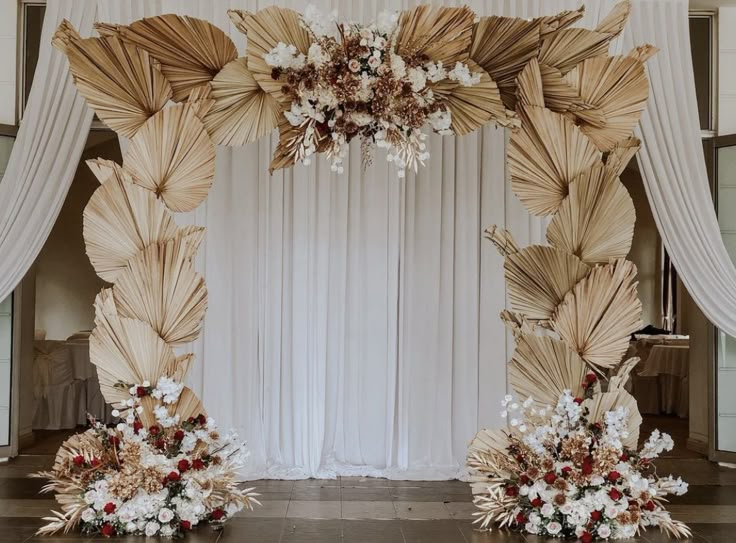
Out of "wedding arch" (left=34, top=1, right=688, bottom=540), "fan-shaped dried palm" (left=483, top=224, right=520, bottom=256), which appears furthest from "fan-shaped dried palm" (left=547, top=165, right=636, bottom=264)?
"fan-shaped dried palm" (left=483, top=224, right=520, bottom=256)

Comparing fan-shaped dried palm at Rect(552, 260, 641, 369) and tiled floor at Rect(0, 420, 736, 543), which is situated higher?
fan-shaped dried palm at Rect(552, 260, 641, 369)

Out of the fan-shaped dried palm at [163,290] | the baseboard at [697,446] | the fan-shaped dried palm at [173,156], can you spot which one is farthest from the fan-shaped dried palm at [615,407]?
the baseboard at [697,446]

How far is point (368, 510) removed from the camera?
444 cm

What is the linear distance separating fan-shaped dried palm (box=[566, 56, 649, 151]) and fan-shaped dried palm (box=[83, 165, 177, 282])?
7.15 ft

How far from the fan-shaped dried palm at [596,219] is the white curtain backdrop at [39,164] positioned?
3.06 meters

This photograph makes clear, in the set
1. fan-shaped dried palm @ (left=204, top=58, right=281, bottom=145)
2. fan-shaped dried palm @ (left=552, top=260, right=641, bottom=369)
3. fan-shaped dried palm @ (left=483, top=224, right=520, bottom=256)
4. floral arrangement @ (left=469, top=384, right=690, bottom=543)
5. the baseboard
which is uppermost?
fan-shaped dried palm @ (left=204, top=58, right=281, bottom=145)

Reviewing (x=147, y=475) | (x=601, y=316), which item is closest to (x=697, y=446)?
(x=601, y=316)

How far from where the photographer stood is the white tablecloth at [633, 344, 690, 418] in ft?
27.6

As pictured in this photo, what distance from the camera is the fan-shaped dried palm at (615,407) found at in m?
4.04

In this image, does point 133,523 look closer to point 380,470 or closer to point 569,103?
point 380,470

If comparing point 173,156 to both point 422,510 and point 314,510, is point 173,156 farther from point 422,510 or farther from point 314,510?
point 422,510

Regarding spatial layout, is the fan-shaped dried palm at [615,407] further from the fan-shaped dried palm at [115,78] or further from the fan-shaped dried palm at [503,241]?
the fan-shaped dried palm at [115,78]

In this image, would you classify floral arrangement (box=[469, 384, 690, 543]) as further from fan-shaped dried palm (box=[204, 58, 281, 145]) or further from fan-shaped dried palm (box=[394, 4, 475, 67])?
fan-shaped dried palm (box=[204, 58, 281, 145])

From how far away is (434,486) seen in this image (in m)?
5.08
